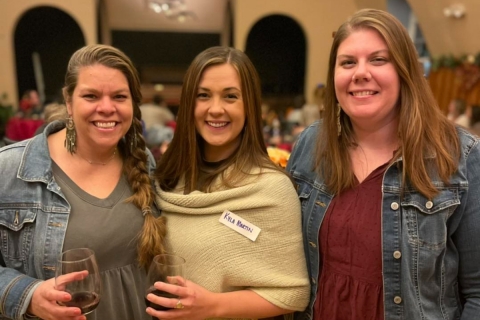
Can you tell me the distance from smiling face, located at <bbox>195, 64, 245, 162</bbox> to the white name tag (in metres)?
0.26

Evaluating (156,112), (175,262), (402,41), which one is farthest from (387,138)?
(156,112)

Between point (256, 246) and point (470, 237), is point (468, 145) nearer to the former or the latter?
point (470, 237)

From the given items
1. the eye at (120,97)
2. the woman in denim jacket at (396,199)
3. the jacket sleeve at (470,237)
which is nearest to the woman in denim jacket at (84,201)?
the eye at (120,97)

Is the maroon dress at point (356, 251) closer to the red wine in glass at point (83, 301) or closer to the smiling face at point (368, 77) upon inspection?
the smiling face at point (368, 77)

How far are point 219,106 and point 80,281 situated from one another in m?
0.72

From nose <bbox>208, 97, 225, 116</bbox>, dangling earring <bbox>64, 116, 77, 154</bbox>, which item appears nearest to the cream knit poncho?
nose <bbox>208, 97, 225, 116</bbox>

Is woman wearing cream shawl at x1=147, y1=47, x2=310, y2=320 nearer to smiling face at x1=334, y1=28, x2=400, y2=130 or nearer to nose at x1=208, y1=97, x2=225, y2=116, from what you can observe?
nose at x1=208, y1=97, x2=225, y2=116

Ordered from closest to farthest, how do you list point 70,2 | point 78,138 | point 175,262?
point 175,262
point 78,138
point 70,2

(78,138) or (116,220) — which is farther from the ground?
(78,138)

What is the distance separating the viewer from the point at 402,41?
1.36m

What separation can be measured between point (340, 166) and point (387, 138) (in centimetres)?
17

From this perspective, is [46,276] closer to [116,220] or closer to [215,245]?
[116,220]

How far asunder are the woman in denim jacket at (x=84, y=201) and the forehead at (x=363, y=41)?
2.44 ft

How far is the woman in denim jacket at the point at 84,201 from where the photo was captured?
1.46 meters
